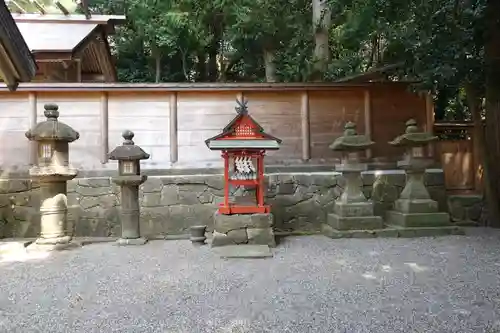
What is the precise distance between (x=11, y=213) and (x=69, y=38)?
13.7 ft

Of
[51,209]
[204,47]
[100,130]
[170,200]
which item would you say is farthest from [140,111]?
[204,47]

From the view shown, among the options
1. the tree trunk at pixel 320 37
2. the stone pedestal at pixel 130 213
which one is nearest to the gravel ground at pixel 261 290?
the stone pedestal at pixel 130 213

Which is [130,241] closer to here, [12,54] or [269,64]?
[12,54]

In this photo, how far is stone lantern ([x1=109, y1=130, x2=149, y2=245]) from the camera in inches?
272

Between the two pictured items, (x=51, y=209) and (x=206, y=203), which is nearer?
(x=51, y=209)

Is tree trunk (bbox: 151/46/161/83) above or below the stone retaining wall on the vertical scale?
above

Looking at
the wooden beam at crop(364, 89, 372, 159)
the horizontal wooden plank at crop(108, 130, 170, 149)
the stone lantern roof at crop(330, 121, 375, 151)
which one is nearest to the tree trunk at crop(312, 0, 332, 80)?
the wooden beam at crop(364, 89, 372, 159)

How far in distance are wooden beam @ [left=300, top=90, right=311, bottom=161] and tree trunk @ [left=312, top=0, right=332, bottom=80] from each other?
1684mm

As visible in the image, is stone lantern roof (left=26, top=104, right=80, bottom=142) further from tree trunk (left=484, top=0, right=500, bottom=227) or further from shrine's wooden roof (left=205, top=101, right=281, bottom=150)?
tree trunk (left=484, top=0, right=500, bottom=227)

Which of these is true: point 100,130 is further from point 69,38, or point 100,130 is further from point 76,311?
point 76,311

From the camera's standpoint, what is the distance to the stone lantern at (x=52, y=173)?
652 centimetres

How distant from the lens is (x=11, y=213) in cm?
780

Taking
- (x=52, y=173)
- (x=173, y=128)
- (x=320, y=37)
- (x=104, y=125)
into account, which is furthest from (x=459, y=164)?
(x=52, y=173)

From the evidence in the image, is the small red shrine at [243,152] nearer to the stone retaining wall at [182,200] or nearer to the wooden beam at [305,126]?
the stone retaining wall at [182,200]
